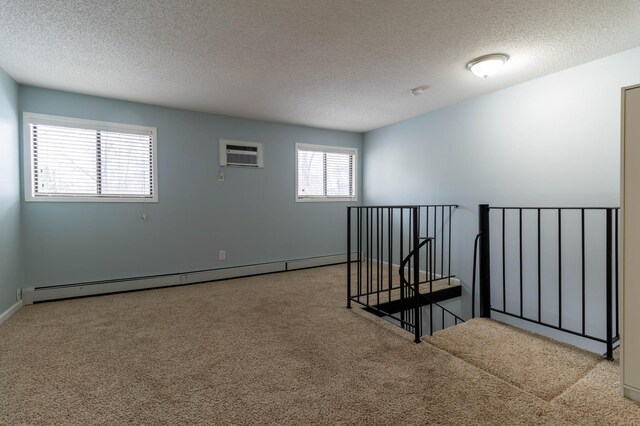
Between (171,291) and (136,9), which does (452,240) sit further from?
(136,9)

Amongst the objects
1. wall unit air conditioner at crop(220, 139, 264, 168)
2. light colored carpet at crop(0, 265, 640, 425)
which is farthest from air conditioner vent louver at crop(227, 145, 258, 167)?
light colored carpet at crop(0, 265, 640, 425)

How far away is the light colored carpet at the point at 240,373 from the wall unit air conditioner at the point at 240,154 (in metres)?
2.18

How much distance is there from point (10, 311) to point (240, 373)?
2.72 meters

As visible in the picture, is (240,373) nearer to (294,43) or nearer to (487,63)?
(294,43)

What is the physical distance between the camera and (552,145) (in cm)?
309

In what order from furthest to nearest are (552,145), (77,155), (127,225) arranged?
(127,225), (77,155), (552,145)

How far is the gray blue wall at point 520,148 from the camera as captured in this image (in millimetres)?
2721

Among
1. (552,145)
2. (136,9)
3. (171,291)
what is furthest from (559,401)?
(171,291)

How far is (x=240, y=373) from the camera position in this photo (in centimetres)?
196

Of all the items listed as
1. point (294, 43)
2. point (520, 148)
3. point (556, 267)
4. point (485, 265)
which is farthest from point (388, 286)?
point (294, 43)

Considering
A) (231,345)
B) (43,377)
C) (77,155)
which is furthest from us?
(77,155)

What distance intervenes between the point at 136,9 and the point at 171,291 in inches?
119

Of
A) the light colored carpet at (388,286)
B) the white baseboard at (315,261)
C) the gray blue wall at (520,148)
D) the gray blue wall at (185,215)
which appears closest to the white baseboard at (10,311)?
the gray blue wall at (185,215)

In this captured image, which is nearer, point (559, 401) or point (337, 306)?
point (559, 401)
